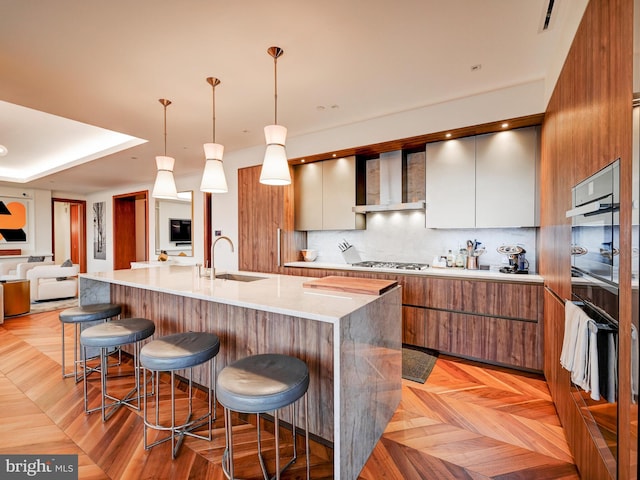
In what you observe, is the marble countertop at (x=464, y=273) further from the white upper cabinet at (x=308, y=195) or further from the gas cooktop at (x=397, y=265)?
the white upper cabinet at (x=308, y=195)

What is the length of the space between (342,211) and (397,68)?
1856 mm

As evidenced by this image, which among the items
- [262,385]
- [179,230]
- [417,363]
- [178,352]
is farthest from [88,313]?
[179,230]

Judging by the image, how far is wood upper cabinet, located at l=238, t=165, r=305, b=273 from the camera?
424 cm

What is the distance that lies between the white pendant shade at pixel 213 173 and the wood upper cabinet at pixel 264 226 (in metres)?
1.72

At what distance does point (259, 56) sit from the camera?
2.29 m

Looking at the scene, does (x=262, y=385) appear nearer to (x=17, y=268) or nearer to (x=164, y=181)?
(x=164, y=181)

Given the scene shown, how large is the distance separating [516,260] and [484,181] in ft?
2.81

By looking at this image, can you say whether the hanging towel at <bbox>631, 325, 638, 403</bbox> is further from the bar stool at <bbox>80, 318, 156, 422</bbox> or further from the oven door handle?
the bar stool at <bbox>80, 318, 156, 422</bbox>

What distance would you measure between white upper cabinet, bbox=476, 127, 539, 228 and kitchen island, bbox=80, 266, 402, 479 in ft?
5.49

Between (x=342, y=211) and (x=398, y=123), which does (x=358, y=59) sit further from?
(x=342, y=211)

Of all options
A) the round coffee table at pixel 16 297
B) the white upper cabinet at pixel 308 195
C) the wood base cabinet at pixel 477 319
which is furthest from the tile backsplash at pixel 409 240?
the round coffee table at pixel 16 297

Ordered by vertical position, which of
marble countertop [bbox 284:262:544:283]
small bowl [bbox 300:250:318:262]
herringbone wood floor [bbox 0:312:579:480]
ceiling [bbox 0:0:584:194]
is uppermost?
ceiling [bbox 0:0:584:194]

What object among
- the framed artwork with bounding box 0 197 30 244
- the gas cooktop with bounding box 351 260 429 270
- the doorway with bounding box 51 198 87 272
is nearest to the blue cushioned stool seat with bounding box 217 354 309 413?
the gas cooktop with bounding box 351 260 429 270

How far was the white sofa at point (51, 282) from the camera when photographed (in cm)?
566
